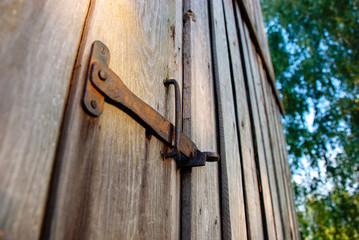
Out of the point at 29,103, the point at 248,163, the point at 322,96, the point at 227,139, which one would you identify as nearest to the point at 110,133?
the point at 29,103

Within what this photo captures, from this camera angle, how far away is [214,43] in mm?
1416

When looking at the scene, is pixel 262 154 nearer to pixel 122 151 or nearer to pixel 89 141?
pixel 122 151

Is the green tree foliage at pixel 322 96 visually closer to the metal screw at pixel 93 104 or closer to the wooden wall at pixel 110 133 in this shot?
the wooden wall at pixel 110 133

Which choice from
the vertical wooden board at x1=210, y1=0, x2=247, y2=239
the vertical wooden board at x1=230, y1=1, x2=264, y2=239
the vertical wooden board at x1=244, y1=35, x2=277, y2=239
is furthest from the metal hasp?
the vertical wooden board at x1=244, y1=35, x2=277, y2=239

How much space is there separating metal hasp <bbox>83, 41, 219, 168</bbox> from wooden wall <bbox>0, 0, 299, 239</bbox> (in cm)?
2

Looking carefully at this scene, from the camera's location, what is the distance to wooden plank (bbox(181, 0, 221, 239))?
2.88 feet


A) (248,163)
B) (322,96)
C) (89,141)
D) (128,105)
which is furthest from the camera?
(322,96)

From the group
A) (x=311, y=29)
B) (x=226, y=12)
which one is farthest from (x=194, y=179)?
(x=311, y=29)

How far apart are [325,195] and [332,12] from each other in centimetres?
419

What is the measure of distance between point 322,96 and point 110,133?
6599 mm

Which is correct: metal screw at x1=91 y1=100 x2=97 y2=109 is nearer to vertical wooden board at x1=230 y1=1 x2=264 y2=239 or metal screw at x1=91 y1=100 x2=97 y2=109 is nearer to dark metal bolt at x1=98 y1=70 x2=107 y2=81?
dark metal bolt at x1=98 y1=70 x2=107 y2=81

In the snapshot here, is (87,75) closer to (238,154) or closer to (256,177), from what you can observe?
(238,154)

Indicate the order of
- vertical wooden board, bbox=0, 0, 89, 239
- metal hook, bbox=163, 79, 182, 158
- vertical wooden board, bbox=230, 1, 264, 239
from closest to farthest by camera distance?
vertical wooden board, bbox=0, 0, 89, 239, metal hook, bbox=163, 79, 182, 158, vertical wooden board, bbox=230, 1, 264, 239

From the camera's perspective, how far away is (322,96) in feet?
20.7
